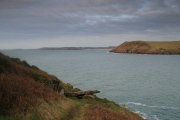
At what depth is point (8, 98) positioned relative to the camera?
1456 cm

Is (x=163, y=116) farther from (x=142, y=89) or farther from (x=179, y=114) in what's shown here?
(x=142, y=89)

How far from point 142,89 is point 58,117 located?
1408 inches

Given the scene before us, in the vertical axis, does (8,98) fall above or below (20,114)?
above

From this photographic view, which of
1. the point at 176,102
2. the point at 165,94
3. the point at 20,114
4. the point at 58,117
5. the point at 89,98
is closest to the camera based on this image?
the point at 20,114

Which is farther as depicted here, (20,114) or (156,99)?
(156,99)

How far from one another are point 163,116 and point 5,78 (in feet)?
77.4

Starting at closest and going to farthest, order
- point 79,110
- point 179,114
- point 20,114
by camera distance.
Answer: point 20,114
point 79,110
point 179,114

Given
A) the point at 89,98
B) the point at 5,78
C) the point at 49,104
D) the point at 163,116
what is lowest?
the point at 163,116

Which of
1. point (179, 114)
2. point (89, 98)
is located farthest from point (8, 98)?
point (179, 114)

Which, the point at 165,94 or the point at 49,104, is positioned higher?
the point at 49,104

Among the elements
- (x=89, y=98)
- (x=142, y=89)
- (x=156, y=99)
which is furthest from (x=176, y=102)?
(x=89, y=98)

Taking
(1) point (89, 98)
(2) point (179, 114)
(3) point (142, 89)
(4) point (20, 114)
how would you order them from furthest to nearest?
(3) point (142, 89) → (2) point (179, 114) → (1) point (89, 98) → (4) point (20, 114)

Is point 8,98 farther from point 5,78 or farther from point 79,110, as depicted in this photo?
point 79,110

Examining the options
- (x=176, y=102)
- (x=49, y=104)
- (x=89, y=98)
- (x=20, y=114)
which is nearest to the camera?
(x=20, y=114)
